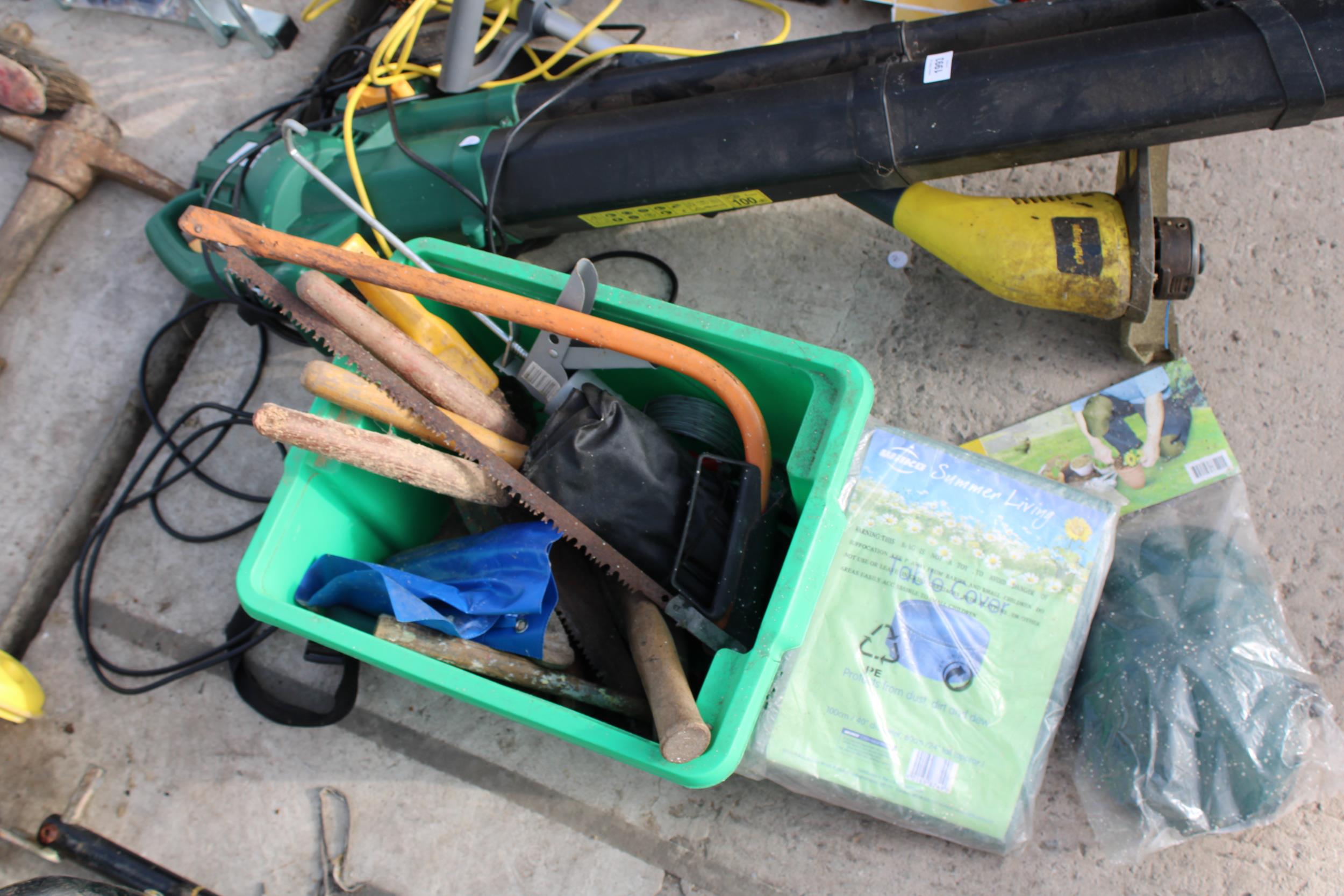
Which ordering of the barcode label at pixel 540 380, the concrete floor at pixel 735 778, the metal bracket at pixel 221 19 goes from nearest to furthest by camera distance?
1. the barcode label at pixel 540 380
2. the concrete floor at pixel 735 778
3. the metal bracket at pixel 221 19

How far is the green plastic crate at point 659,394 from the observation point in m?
0.86

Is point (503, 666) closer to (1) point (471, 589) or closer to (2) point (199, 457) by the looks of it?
(1) point (471, 589)

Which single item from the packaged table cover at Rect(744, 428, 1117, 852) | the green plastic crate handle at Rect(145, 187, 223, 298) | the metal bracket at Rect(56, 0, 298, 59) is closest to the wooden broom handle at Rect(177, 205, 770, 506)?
the packaged table cover at Rect(744, 428, 1117, 852)

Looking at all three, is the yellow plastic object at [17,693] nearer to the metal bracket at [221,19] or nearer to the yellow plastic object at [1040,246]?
the metal bracket at [221,19]

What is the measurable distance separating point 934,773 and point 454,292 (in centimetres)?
83

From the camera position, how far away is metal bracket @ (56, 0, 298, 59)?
1.51 meters

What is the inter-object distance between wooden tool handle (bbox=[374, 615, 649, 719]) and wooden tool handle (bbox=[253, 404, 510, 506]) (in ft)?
0.52

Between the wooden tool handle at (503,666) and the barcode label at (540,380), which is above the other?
the barcode label at (540,380)

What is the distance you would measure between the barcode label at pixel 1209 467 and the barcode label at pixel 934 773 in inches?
22.2

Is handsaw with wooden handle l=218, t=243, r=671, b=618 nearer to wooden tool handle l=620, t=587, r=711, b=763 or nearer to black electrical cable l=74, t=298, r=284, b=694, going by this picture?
wooden tool handle l=620, t=587, r=711, b=763

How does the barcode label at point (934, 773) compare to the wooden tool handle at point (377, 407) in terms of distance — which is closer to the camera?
the wooden tool handle at point (377, 407)

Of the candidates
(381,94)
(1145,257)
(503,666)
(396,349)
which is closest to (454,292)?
(396,349)

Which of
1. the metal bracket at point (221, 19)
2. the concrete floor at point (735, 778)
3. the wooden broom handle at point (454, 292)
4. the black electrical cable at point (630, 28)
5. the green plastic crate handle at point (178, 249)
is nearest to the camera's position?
the wooden broom handle at point (454, 292)

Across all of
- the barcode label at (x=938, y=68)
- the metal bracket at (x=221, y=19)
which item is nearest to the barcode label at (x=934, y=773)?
the barcode label at (x=938, y=68)
